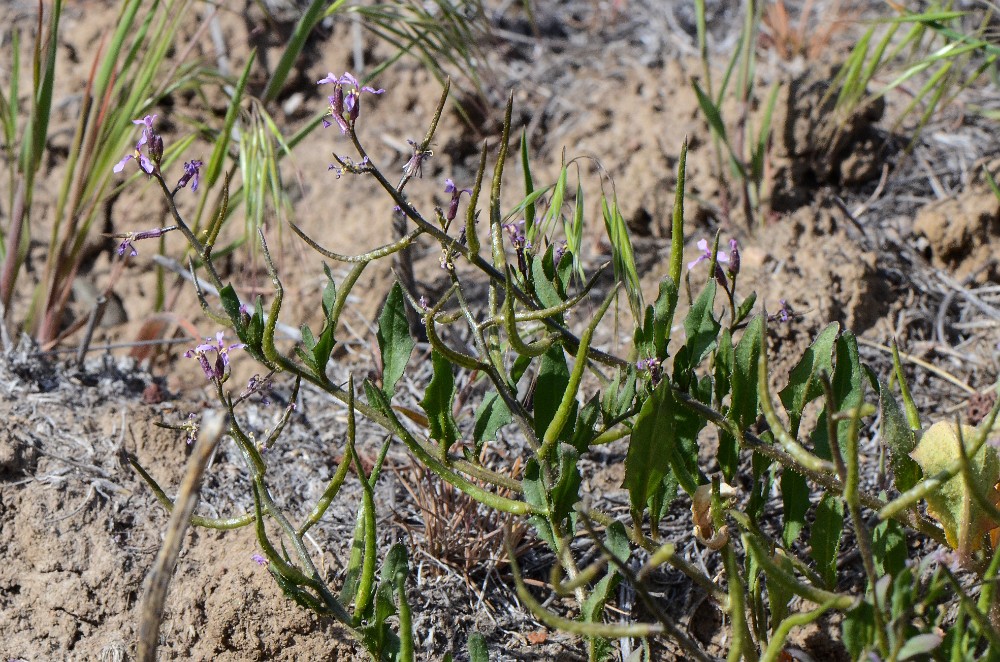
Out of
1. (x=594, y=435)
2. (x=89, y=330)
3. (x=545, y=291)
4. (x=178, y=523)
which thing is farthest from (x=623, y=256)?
(x=89, y=330)

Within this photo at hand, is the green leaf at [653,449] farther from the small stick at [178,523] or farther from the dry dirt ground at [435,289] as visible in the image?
the small stick at [178,523]

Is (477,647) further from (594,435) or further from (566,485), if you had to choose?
(594,435)

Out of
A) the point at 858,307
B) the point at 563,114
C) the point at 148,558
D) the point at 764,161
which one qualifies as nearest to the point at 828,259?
the point at 858,307

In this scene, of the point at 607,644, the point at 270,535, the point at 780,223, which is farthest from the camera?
the point at 780,223

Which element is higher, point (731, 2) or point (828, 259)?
point (731, 2)

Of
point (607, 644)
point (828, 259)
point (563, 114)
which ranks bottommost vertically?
point (607, 644)

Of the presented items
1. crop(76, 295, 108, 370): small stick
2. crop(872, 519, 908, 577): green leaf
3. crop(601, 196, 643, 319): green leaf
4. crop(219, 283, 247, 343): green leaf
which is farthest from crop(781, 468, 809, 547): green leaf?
crop(76, 295, 108, 370): small stick

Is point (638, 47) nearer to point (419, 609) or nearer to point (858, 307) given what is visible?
point (858, 307)
